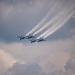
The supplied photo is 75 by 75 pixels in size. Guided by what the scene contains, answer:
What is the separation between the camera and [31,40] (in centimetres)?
14662

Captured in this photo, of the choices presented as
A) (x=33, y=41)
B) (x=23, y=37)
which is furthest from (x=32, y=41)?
(x=23, y=37)

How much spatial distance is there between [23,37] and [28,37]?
7258 mm

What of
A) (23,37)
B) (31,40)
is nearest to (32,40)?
(31,40)

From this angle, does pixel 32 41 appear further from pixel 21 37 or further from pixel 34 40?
pixel 21 37

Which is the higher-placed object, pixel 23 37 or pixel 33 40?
pixel 23 37

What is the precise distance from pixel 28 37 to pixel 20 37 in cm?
1033

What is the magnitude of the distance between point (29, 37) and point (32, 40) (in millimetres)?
6891

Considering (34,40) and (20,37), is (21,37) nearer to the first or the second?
(20,37)

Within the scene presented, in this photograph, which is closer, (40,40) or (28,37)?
(40,40)

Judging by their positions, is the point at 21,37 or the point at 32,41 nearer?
the point at 32,41

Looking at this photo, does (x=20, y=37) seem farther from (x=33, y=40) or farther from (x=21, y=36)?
(x=33, y=40)

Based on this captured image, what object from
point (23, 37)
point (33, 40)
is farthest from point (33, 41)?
point (23, 37)

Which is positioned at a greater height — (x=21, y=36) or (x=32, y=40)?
(x=21, y=36)

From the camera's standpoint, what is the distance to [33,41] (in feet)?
479
